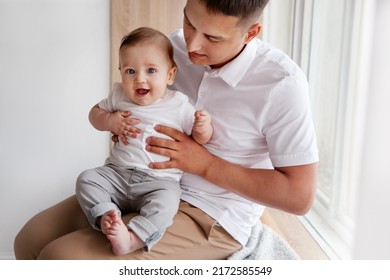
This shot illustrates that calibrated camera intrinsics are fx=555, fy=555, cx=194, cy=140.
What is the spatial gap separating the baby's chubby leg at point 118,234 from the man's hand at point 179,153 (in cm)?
→ 14

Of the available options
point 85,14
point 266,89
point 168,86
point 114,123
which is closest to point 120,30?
point 85,14

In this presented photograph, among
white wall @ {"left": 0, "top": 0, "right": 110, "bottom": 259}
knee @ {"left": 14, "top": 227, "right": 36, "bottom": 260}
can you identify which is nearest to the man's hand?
knee @ {"left": 14, "top": 227, "right": 36, "bottom": 260}

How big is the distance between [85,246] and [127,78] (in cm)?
32

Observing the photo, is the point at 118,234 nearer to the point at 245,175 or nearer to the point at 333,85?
the point at 245,175

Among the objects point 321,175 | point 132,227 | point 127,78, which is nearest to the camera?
point 132,227

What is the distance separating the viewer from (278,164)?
100 centimetres

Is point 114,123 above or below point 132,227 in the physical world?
above

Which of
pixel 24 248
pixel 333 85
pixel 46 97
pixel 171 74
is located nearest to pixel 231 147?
pixel 171 74

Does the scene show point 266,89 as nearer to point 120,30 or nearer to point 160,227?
point 160,227

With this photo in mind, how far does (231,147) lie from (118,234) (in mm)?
279

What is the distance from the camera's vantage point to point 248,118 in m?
1.02

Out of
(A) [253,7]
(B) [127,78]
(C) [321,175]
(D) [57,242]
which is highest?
(A) [253,7]

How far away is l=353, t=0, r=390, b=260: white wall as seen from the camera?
3.12 ft

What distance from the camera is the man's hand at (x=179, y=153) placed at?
1.03 meters
